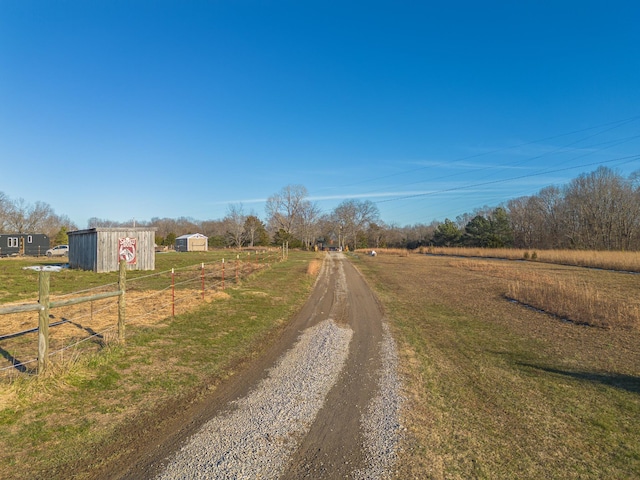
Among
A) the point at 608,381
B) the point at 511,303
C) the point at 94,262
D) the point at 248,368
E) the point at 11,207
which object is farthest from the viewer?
the point at 11,207

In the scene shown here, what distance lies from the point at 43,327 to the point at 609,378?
9080 mm

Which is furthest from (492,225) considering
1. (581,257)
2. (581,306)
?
(581,306)

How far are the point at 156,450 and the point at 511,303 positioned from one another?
13.7 metres

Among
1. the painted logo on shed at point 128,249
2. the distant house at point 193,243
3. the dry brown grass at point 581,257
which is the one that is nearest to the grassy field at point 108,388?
the painted logo on shed at point 128,249

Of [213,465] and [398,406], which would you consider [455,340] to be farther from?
[213,465]

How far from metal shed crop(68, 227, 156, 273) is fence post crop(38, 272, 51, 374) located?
18.2 meters

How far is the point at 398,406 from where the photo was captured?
4898 mm

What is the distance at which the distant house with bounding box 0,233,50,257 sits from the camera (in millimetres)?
46719

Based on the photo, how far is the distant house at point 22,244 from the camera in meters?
46.7

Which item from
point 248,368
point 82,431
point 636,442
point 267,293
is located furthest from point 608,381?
point 267,293

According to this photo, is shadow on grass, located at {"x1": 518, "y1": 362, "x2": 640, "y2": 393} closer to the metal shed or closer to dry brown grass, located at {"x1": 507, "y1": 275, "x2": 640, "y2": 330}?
dry brown grass, located at {"x1": 507, "y1": 275, "x2": 640, "y2": 330}

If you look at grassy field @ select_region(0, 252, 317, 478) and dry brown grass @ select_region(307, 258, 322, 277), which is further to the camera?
dry brown grass @ select_region(307, 258, 322, 277)

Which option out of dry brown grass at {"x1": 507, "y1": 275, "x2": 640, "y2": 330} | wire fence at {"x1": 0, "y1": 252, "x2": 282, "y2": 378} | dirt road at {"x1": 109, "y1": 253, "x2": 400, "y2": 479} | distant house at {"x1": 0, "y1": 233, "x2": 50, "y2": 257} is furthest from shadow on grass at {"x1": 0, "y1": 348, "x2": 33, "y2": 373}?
distant house at {"x1": 0, "y1": 233, "x2": 50, "y2": 257}

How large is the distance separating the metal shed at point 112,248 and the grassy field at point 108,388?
53.8 feet
